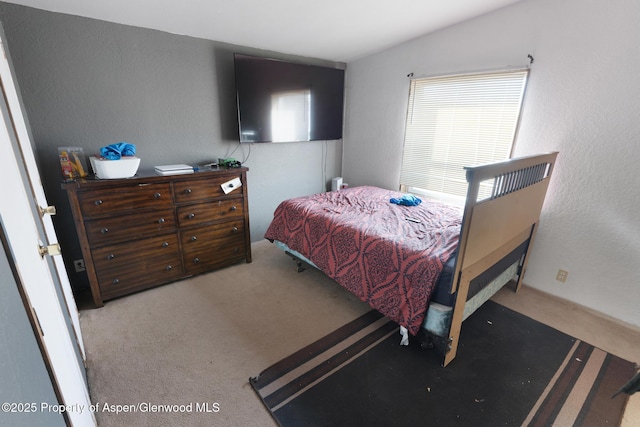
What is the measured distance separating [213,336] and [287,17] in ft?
8.27

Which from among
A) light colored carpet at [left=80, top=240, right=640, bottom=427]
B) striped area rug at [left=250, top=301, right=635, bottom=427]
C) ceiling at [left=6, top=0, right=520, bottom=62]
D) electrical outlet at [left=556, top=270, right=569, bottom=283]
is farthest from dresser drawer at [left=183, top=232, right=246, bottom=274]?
electrical outlet at [left=556, top=270, right=569, bottom=283]

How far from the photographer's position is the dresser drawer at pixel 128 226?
83.0 inches

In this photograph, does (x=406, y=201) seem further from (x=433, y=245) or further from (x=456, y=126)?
(x=433, y=245)

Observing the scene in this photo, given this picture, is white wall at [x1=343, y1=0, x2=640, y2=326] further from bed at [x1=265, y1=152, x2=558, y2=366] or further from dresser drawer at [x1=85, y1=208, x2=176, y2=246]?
dresser drawer at [x1=85, y1=208, x2=176, y2=246]

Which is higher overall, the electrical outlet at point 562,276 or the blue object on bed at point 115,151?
the blue object on bed at point 115,151

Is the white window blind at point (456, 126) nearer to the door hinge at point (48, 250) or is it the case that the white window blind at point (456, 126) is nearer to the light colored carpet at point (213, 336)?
the light colored carpet at point (213, 336)

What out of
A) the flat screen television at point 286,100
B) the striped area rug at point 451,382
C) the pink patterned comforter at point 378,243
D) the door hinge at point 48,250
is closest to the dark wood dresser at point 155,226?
the pink patterned comforter at point 378,243

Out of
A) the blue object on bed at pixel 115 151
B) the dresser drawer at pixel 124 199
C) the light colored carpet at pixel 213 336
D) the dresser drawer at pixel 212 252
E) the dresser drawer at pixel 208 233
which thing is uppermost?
the blue object on bed at pixel 115 151

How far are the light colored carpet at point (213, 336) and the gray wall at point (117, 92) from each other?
83 centimetres

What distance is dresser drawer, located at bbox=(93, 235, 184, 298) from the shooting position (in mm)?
2207

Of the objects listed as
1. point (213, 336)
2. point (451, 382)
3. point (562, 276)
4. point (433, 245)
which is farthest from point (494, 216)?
point (213, 336)

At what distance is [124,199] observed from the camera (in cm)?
216

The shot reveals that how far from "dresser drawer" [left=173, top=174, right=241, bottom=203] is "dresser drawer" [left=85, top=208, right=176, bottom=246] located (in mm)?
154

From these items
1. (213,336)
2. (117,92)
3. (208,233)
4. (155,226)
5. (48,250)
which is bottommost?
(213,336)
